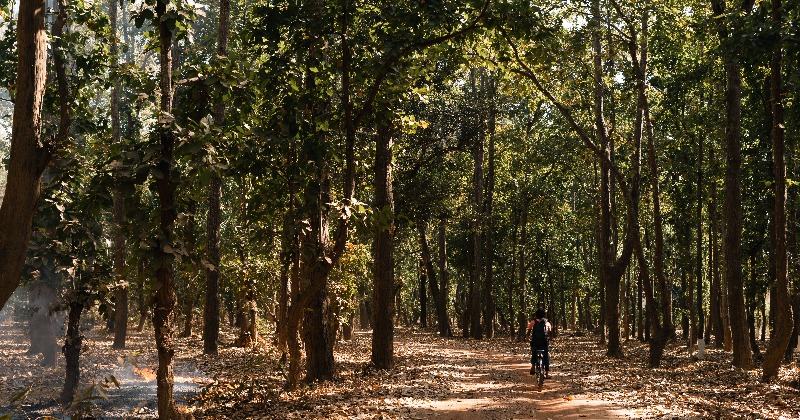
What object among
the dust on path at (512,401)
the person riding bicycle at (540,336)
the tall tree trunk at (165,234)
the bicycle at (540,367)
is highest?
the tall tree trunk at (165,234)

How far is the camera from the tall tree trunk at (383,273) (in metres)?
19.4

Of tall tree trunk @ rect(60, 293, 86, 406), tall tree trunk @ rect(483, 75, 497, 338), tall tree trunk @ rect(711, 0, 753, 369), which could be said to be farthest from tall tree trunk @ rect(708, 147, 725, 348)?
tall tree trunk @ rect(60, 293, 86, 406)

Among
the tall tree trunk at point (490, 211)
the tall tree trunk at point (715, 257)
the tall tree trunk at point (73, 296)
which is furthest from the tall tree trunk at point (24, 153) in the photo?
the tall tree trunk at point (490, 211)

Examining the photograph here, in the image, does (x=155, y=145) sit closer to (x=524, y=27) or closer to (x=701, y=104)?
(x=524, y=27)

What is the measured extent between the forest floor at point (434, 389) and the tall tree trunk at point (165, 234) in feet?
1.88

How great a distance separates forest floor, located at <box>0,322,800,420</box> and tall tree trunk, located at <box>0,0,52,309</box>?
1731 mm

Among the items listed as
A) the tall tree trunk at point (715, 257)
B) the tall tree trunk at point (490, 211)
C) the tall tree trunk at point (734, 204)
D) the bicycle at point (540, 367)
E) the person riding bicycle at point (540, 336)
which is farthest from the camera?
the tall tree trunk at point (490, 211)

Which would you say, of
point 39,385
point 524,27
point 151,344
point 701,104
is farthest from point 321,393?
point 701,104

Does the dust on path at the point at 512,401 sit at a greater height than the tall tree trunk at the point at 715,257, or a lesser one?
lesser

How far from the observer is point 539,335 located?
697 inches

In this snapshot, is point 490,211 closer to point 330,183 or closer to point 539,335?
point 539,335

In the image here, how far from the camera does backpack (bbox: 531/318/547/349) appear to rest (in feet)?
57.9

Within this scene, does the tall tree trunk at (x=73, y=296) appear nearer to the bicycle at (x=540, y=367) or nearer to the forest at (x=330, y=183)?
the forest at (x=330, y=183)

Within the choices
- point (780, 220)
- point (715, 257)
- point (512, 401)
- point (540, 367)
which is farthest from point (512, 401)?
point (715, 257)
